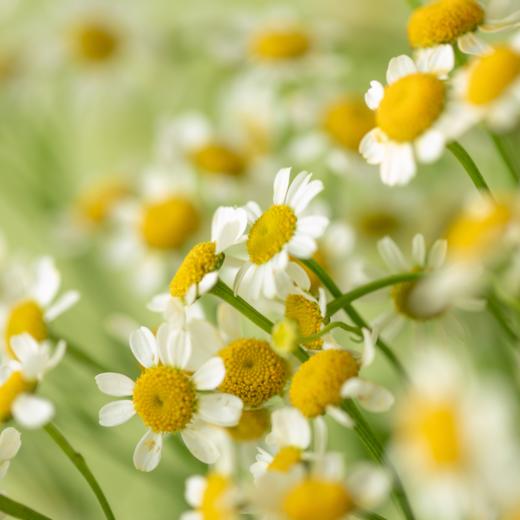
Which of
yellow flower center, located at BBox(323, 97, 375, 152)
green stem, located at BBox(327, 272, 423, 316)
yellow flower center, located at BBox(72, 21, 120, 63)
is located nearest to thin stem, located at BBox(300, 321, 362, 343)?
green stem, located at BBox(327, 272, 423, 316)

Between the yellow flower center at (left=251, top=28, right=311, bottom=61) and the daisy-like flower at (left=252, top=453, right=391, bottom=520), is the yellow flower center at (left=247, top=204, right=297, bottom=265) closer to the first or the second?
the daisy-like flower at (left=252, top=453, right=391, bottom=520)

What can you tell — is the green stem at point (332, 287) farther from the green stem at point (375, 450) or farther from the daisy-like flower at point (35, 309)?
the daisy-like flower at point (35, 309)

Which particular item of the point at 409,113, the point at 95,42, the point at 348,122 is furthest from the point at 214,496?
the point at 95,42

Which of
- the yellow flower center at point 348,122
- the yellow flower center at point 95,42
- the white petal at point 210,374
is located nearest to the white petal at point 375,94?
the white petal at point 210,374

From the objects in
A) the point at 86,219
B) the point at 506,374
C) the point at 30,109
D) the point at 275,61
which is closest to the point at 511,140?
the point at 506,374

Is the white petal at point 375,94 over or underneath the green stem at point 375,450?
over

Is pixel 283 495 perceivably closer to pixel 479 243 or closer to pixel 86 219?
pixel 479 243
